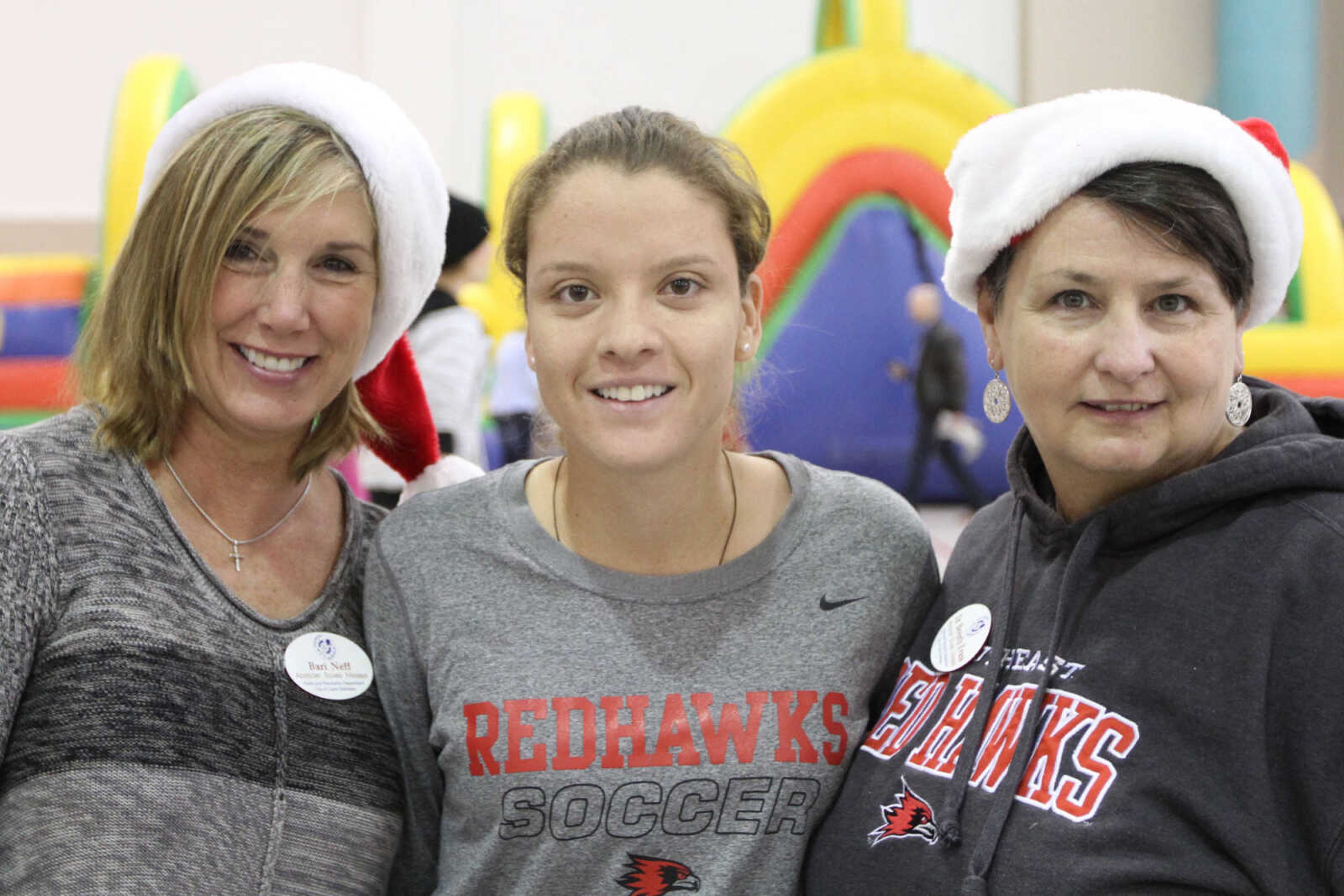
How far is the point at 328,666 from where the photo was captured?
71.6 inches

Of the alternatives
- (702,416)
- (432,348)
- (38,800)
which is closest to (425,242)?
(702,416)

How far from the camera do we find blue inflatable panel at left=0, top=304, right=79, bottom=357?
631cm

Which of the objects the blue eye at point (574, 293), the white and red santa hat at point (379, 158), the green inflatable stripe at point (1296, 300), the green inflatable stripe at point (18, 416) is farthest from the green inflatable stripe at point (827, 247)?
the blue eye at point (574, 293)

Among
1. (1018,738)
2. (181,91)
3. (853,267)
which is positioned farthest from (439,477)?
(853,267)

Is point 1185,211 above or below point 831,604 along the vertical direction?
above

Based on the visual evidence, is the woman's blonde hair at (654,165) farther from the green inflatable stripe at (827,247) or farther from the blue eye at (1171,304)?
the green inflatable stripe at (827,247)

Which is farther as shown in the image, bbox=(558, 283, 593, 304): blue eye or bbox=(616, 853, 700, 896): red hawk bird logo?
bbox=(558, 283, 593, 304): blue eye

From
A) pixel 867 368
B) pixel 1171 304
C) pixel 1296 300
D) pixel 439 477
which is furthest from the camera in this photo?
pixel 867 368

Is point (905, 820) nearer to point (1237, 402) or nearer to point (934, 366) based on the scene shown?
point (1237, 402)

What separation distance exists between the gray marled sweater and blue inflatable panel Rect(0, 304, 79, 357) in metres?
5.03

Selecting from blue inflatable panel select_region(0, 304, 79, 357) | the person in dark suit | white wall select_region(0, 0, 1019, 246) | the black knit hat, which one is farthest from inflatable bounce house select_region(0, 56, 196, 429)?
white wall select_region(0, 0, 1019, 246)

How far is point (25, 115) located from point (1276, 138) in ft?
36.1

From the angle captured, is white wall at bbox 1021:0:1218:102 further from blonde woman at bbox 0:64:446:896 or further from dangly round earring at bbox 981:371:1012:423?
blonde woman at bbox 0:64:446:896

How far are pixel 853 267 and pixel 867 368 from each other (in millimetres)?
626
